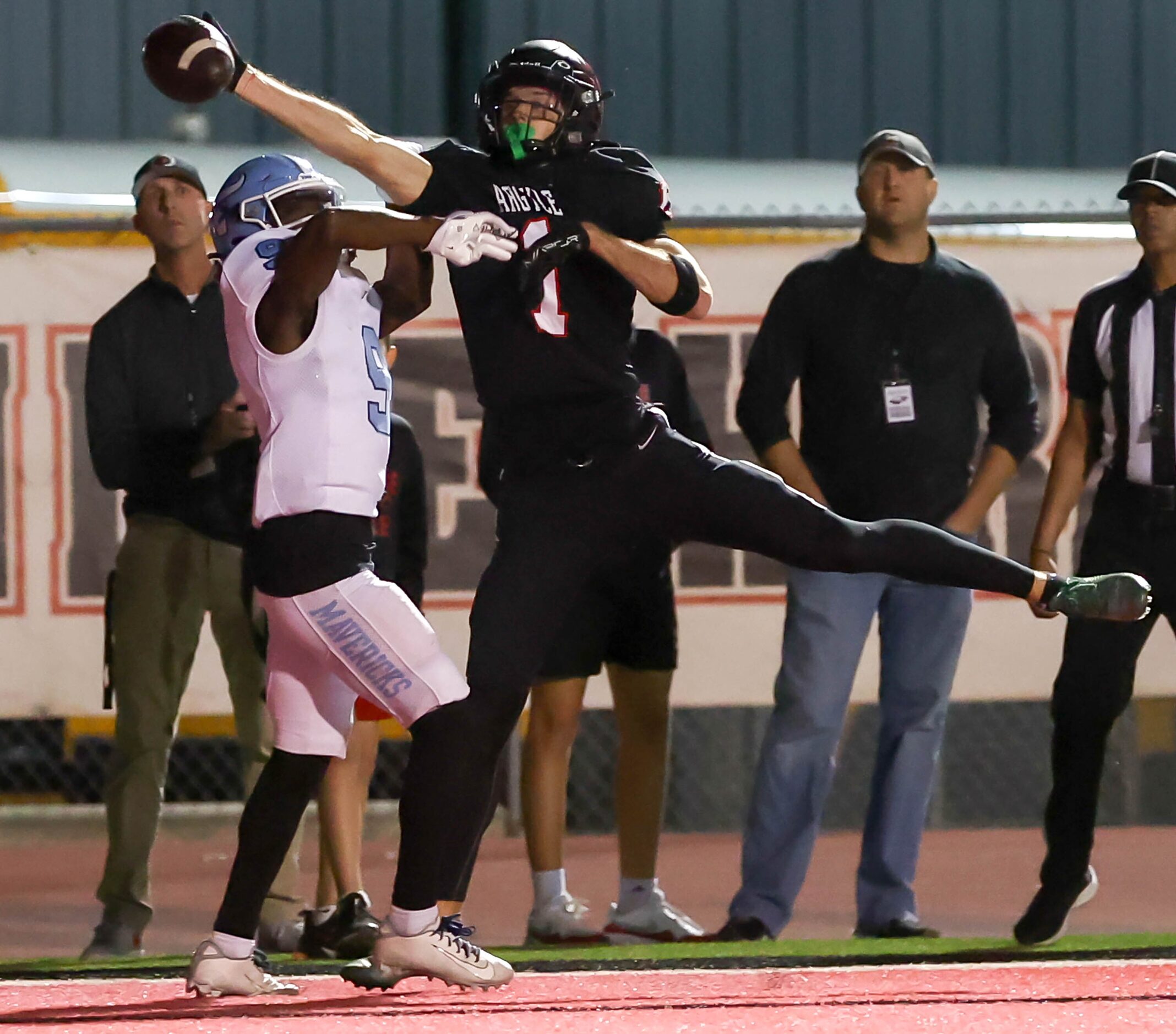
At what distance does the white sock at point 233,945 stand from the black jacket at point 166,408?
1648 millimetres

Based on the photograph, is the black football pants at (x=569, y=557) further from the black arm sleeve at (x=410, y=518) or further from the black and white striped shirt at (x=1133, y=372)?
the black arm sleeve at (x=410, y=518)

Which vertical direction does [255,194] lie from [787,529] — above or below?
above

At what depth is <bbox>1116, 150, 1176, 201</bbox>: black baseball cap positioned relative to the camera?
5.41 m

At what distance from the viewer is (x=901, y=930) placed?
Answer: 5605 millimetres

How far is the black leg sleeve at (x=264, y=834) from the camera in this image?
14.3 feet

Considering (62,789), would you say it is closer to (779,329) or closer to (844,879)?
(844,879)

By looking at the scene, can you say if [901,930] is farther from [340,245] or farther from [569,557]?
[340,245]

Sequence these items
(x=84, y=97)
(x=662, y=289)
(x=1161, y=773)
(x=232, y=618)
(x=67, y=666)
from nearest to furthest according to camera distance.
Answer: (x=662, y=289) → (x=232, y=618) → (x=67, y=666) → (x=1161, y=773) → (x=84, y=97)

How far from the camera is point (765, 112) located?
49.9 feet

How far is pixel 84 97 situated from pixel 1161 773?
31.3 feet

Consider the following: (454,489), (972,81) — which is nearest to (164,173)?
(454,489)

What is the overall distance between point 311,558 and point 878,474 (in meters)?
2.01

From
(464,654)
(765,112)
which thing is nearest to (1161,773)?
(464,654)

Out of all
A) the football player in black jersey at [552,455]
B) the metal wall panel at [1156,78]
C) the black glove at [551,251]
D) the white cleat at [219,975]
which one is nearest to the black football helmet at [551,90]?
the football player in black jersey at [552,455]
